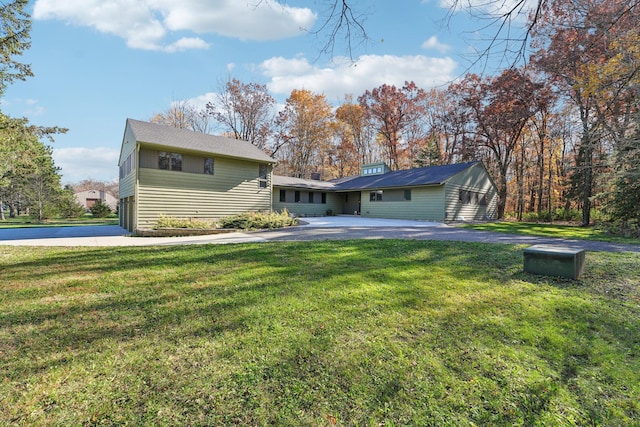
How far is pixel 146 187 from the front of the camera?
40.2 feet

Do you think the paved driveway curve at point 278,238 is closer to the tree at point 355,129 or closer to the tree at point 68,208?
the tree at point 68,208

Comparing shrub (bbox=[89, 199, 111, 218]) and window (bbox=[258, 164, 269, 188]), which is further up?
window (bbox=[258, 164, 269, 188])

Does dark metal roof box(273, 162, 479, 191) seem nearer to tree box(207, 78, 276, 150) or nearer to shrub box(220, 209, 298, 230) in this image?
shrub box(220, 209, 298, 230)

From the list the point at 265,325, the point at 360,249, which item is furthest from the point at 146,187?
the point at 265,325

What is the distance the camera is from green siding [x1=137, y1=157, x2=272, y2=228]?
12.3 metres

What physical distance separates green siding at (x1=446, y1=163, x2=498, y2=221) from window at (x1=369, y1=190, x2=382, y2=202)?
497 cm

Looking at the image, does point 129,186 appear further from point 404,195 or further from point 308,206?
point 404,195

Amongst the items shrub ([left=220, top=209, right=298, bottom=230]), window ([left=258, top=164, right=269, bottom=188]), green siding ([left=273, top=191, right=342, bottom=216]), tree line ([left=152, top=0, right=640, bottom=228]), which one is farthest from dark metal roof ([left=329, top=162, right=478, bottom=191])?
shrub ([left=220, top=209, right=298, bottom=230])

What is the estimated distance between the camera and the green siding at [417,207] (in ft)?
59.8

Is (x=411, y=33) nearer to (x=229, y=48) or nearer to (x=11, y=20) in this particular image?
(x=229, y=48)

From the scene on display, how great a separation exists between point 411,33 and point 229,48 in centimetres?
587

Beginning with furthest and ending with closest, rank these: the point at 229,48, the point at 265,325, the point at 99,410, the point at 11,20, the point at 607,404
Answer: the point at 11,20 < the point at 229,48 < the point at 265,325 < the point at 607,404 < the point at 99,410

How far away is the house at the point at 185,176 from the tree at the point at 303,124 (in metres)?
15.0

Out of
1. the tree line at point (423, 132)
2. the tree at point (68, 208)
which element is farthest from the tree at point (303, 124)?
the tree at point (68, 208)
